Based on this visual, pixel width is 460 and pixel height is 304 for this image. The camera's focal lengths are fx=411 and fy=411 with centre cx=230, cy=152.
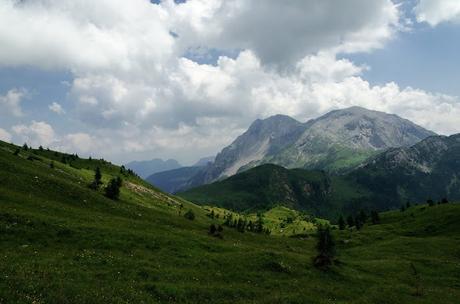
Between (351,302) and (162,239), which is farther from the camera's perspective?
(162,239)

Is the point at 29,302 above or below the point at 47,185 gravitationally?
below

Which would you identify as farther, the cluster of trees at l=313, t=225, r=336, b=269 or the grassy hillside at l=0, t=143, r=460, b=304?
the cluster of trees at l=313, t=225, r=336, b=269

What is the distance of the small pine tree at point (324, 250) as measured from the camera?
6188 cm

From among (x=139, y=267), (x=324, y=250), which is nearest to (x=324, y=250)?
(x=324, y=250)

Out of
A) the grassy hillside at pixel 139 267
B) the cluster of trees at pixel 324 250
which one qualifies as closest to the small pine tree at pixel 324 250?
the cluster of trees at pixel 324 250

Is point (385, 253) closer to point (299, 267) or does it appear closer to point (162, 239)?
point (299, 267)

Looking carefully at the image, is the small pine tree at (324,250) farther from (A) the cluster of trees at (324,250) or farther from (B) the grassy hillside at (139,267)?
(B) the grassy hillside at (139,267)

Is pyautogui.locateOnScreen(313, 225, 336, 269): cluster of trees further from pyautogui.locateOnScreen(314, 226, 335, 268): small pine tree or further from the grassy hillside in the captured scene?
the grassy hillside

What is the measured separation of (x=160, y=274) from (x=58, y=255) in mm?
10509

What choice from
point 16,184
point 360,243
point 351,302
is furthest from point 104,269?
point 360,243

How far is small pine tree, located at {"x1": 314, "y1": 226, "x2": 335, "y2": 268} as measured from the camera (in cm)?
6188

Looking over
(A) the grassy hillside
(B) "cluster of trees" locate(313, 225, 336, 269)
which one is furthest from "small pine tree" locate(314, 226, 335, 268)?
(A) the grassy hillside

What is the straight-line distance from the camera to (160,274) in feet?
135

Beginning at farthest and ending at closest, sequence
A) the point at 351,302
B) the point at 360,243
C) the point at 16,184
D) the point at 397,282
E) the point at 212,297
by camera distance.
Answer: the point at 360,243
the point at 16,184
the point at 397,282
the point at 351,302
the point at 212,297
